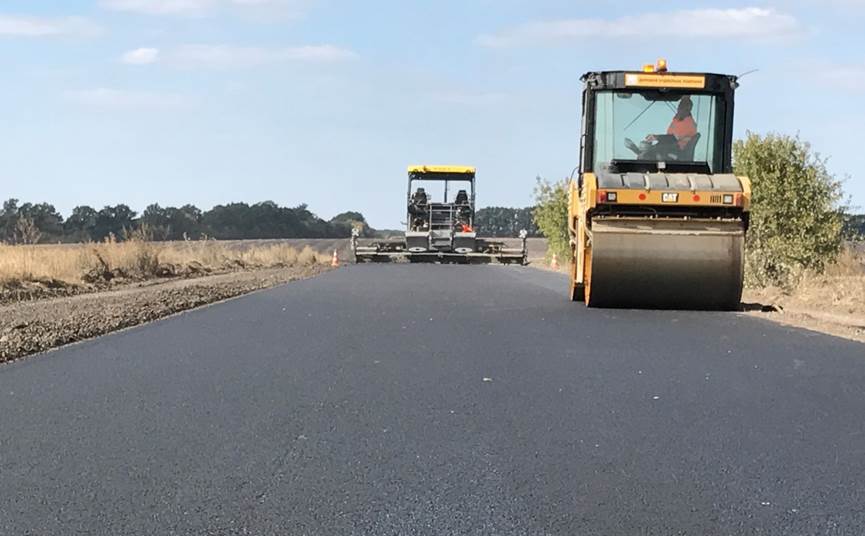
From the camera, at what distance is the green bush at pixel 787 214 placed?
20.4 m

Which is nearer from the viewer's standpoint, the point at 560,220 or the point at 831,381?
the point at 831,381

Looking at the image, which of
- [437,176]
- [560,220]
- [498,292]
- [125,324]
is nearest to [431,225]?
[437,176]

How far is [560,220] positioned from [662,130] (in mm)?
25619

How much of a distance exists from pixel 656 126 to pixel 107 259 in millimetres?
16942

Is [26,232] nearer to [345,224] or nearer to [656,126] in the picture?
[656,126]

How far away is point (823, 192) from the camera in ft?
67.8

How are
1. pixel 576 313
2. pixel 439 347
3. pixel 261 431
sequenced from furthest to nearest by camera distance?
pixel 576 313
pixel 439 347
pixel 261 431

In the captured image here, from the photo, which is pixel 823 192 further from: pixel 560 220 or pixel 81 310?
pixel 560 220

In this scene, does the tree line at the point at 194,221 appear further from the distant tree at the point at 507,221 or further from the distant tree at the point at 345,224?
the distant tree at the point at 507,221

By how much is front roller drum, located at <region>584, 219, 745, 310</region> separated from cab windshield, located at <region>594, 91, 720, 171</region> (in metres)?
1.65

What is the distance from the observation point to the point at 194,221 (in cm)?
10631

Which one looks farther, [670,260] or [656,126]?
[656,126]

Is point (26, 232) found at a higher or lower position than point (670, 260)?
lower

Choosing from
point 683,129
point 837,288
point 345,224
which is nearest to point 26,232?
point 683,129
